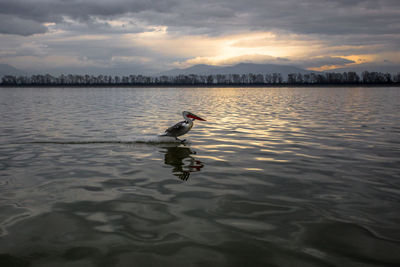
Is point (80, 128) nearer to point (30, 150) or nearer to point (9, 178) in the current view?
point (30, 150)

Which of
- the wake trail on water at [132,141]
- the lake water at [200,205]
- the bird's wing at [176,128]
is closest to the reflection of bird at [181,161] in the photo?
the lake water at [200,205]

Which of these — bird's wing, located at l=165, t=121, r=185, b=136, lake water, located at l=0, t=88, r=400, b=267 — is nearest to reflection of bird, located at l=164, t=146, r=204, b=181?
lake water, located at l=0, t=88, r=400, b=267

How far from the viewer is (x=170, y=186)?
23.6 ft

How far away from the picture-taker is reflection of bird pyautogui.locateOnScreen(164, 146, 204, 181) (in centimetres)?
848

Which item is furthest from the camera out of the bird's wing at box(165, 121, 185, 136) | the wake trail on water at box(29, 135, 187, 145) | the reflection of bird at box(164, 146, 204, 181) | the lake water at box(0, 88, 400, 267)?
the wake trail on water at box(29, 135, 187, 145)

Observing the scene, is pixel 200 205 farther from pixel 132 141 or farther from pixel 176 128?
pixel 132 141

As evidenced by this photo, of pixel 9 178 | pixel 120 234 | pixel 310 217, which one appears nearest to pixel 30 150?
pixel 9 178

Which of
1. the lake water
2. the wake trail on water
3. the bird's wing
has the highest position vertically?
the bird's wing

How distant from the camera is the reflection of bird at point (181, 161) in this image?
8.48 metres

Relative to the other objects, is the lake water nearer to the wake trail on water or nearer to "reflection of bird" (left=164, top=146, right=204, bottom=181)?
"reflection of bird" (left=164, top=146, right=204, bottom=181)

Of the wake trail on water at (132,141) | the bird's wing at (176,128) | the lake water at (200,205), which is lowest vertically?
the lake water at (200,205)

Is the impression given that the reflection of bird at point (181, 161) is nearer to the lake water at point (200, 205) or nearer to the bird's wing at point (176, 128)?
the lake water at point (200, 205)

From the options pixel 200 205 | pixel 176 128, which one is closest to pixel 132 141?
pixel 176 128

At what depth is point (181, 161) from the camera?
9828 millimetres
